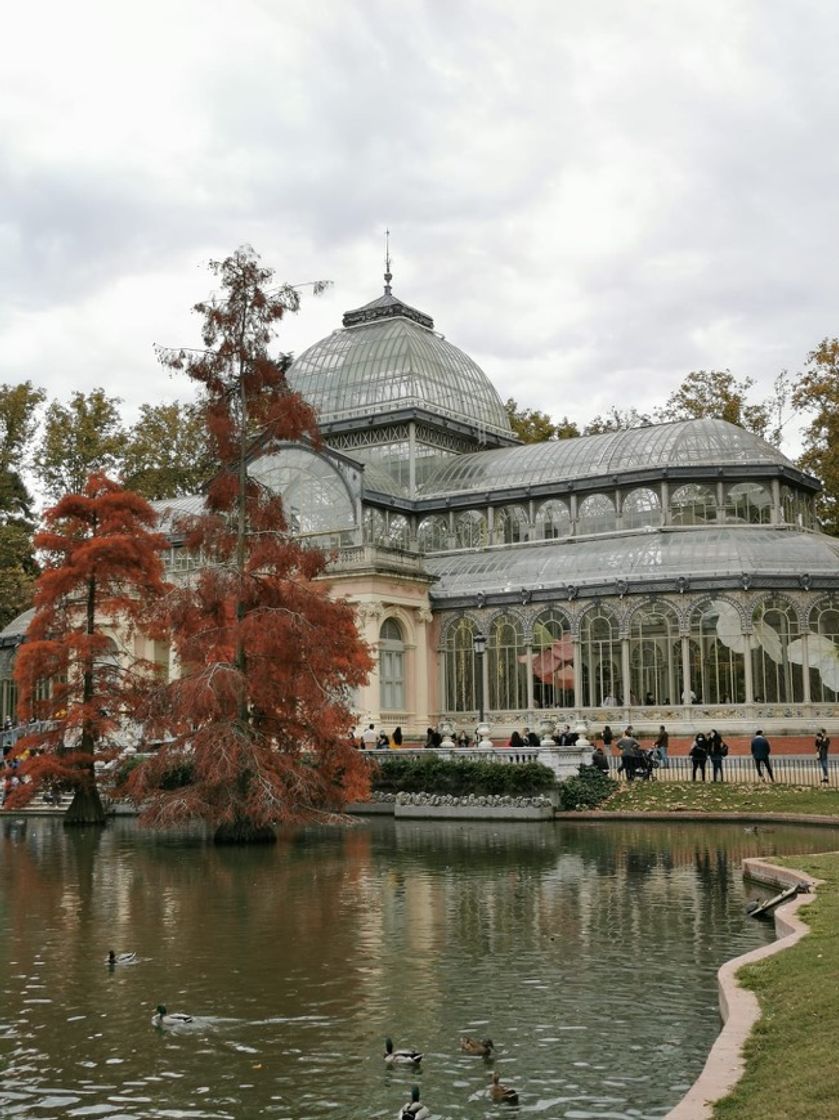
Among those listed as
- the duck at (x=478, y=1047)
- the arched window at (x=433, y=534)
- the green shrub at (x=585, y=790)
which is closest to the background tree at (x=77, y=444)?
the arched window at (x=433, y=534)

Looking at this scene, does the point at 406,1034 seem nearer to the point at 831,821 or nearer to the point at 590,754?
the point at 831,821

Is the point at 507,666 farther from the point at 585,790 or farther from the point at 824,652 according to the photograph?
the point at 585,790

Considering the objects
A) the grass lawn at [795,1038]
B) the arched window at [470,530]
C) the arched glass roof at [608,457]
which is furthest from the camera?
the arched window at [470,530]

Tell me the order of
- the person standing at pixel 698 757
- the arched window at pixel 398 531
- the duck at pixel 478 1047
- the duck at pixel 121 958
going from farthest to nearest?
the arched window at pixel 398 531 < the person standing at pixel 698 757 < the duck at pixel 121 958 < the duck at pixel 478 1047

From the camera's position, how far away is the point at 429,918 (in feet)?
52.4

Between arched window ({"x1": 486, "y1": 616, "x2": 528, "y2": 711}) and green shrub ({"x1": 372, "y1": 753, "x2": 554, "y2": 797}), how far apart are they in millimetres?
11636

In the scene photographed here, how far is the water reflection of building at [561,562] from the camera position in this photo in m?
42.9

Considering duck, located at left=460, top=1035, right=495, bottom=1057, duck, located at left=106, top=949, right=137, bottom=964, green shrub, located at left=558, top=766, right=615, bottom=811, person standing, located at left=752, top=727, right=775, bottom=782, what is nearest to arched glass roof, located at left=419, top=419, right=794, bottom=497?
person standing, located at left=752, top=727, right=775, bottom=782

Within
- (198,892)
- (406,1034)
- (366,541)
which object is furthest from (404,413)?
(406,1034)

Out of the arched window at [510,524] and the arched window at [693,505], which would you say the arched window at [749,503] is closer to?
the arched window at [693,505]

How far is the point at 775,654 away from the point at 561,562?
8533mm

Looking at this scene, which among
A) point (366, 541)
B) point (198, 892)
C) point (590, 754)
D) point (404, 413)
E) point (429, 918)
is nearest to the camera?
point (429, 918)

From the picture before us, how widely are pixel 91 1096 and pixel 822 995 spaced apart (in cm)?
521

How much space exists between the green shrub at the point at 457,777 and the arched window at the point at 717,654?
38.8 feet
